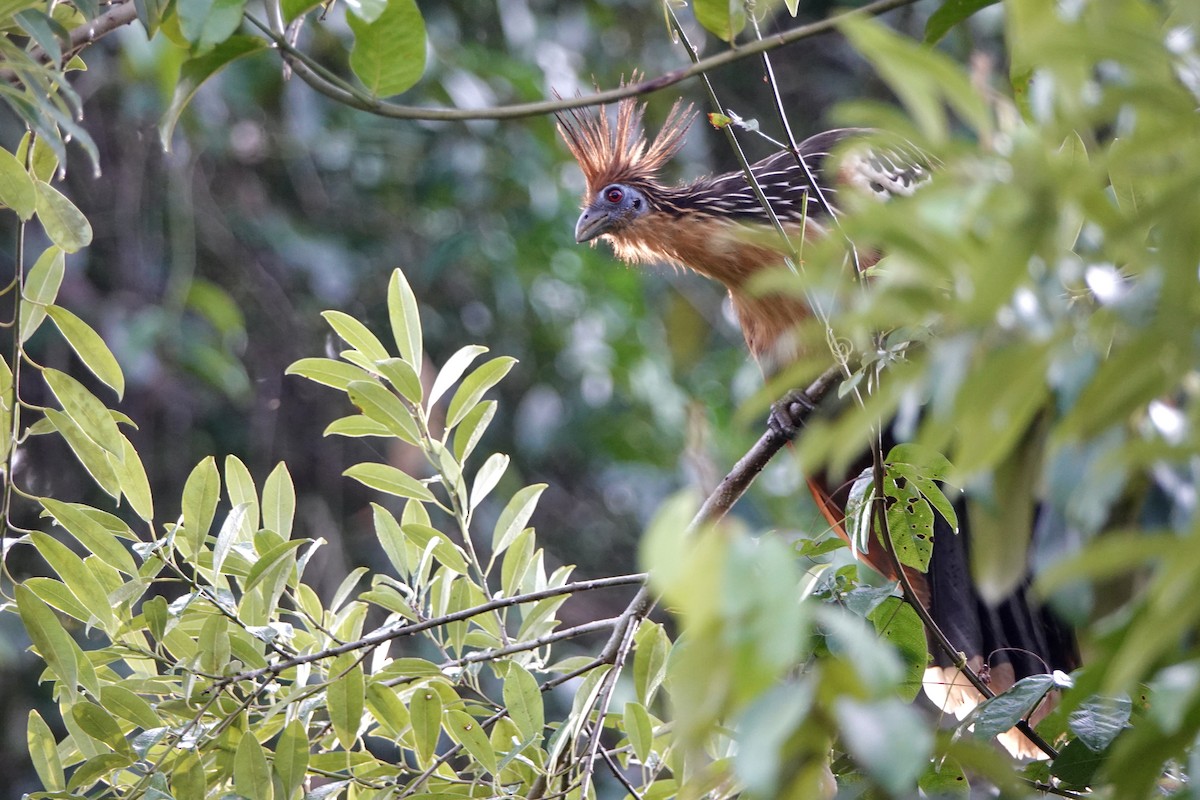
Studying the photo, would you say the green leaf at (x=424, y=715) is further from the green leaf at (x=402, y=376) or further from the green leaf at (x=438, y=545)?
the green leaf at (x=402, y=376)

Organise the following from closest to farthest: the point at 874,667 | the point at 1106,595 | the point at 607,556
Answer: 1. the point at 874,667
2. the point at 1106,595
3. the point at 607,556

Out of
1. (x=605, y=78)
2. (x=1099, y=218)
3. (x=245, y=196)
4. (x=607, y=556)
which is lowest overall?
(x=607, y=556)

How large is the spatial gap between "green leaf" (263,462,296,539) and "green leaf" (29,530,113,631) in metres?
0.21

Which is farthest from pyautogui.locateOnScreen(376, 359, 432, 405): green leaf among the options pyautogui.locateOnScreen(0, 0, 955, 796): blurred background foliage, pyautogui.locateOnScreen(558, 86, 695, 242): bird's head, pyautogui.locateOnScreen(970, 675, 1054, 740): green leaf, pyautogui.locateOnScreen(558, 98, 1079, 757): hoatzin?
pyautogui.locateOnScreen(0, 0, 955, 796): blurred background foliage

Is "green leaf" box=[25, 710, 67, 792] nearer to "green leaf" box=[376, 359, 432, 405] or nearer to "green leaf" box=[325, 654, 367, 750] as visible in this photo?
"green leaf" box=[325, 654, 367, 750]

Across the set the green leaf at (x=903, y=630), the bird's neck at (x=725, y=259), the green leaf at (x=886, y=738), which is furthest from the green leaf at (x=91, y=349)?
the bird's neck at (x=725, y=259)

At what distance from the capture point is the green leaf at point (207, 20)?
2.52 ft

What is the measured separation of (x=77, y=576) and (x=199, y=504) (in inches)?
4.9

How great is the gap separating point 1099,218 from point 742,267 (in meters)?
1.90

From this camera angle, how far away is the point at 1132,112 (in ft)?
1.58

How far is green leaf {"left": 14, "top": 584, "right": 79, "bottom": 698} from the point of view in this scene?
3.22ft

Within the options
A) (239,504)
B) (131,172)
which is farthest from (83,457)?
(131,172)

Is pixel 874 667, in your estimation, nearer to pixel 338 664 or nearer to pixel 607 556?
pixel 338 664

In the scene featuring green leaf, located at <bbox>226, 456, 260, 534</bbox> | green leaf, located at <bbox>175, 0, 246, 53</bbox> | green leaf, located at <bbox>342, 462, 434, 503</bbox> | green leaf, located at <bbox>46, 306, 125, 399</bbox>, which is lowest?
green leaf, located at <bbox>342, 462, 434, 503</bbox>
